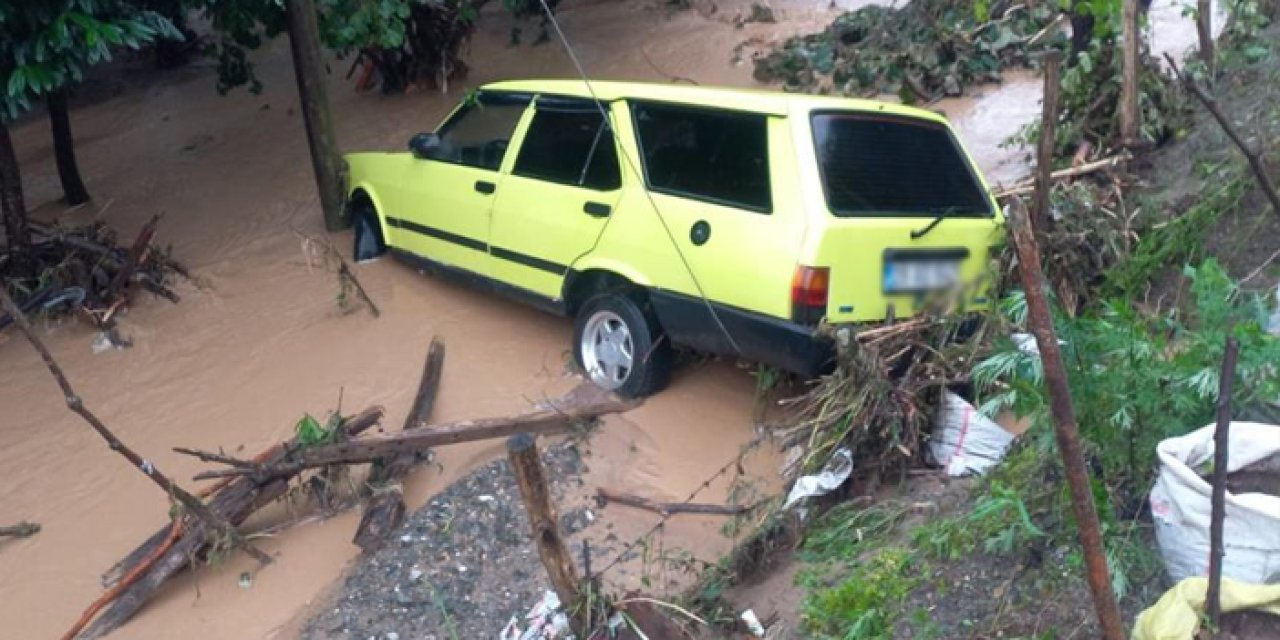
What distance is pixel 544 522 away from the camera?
388cm

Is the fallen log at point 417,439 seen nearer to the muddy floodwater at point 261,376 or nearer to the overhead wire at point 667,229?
the muddy floodwater at point 261,376

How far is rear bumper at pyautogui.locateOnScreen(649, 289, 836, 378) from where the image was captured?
219 inches

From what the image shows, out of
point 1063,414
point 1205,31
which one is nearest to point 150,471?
point 1063,414

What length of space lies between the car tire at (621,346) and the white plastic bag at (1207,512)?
9.50 ft

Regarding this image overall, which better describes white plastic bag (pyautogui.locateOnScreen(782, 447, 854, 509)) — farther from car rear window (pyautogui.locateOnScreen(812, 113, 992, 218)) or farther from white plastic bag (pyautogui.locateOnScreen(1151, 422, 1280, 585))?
white plastic bag (pyautogui.locateOnScreen(1151, 422, 1280, 585))

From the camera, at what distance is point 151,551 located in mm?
5730

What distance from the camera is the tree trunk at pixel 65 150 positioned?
10.1 meters

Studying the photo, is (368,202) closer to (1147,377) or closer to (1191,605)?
(1147,377)

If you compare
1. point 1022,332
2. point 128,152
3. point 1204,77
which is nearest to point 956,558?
point 1022,332

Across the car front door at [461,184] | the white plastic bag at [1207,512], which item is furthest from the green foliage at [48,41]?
the white plastic bag at [1207,512]

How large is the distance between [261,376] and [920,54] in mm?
6243

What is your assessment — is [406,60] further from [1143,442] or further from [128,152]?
[1143,442]

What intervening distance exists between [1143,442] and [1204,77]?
15.5 feet

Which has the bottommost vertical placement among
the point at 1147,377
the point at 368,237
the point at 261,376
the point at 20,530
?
the point at 20,530
